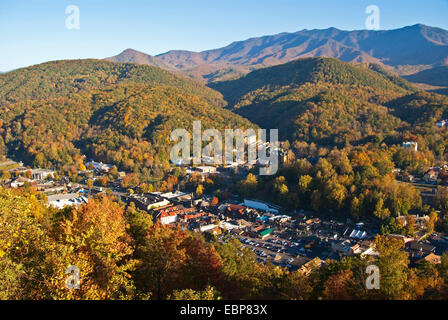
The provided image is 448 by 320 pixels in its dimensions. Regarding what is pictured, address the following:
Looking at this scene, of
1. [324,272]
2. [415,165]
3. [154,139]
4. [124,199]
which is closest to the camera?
[324,272]

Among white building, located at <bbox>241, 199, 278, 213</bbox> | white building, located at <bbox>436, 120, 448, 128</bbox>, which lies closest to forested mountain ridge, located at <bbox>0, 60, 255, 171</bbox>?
white building, located at <bbox>241, 199, 278, 213</bbox>

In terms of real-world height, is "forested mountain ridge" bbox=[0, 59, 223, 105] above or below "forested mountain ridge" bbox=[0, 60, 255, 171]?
above

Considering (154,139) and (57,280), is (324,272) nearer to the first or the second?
(57,280)

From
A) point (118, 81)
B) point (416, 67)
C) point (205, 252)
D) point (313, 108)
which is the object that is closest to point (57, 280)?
point (205, 252)

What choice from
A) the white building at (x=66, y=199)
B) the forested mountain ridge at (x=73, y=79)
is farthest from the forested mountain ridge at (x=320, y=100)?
the white building at (x=66, y=199)

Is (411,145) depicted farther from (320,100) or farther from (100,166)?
(100,166)

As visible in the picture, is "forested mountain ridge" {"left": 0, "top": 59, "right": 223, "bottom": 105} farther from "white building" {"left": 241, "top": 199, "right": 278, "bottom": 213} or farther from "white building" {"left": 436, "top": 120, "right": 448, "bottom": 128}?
"white building" {"left": 241, "top": 199, "right": 278, "bottom": 213}

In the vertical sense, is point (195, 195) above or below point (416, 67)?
below

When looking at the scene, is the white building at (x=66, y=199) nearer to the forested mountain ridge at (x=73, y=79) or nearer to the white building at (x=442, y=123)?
the white building at (x=442, y=123)
